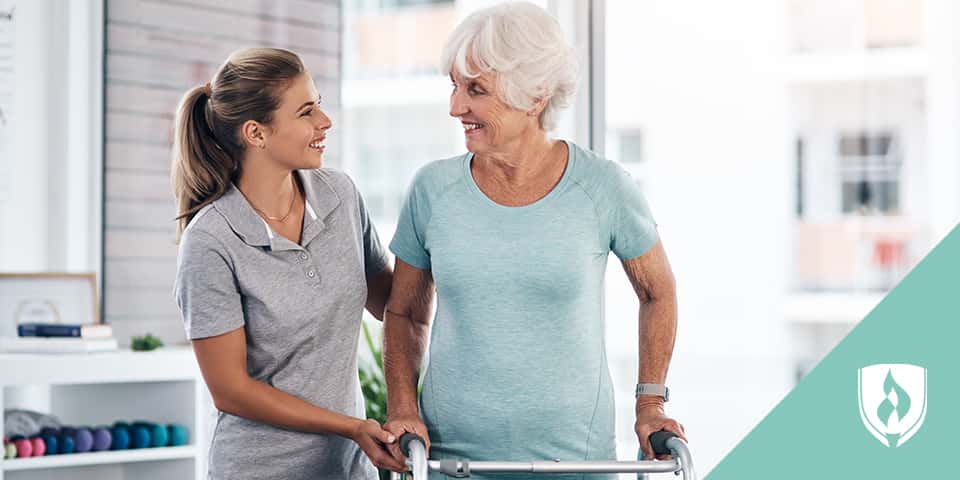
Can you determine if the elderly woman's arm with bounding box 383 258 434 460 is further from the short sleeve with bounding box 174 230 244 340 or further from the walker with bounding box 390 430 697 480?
the short sleeve with bounding box 174 230 244 340

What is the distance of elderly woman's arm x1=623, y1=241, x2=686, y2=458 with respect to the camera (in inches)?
81.7

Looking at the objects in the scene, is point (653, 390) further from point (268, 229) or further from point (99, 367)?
point (99, 367)

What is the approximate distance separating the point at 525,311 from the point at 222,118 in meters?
0.61

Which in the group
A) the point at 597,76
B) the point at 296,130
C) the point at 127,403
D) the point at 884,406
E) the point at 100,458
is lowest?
the point at 100,458

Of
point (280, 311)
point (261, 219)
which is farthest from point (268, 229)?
point (280, 311)

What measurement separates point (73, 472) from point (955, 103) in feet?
9.80

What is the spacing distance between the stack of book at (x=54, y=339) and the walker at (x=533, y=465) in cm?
157

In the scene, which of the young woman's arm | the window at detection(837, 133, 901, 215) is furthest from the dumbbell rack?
the window at detection(837, 133, 901, 215)

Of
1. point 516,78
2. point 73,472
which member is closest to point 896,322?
point 516,78

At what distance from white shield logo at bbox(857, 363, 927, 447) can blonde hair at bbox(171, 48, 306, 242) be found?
1351 mm

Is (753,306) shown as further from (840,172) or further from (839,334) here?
(840,172)

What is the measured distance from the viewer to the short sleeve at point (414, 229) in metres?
2.08

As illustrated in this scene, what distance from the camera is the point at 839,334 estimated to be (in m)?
4.29

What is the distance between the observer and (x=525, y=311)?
2008 millimetres
